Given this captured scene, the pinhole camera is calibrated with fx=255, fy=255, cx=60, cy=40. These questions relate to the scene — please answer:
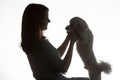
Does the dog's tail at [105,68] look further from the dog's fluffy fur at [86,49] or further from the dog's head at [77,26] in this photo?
the dog's head at [77,26]

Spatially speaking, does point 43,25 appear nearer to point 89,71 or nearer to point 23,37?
point 23,37

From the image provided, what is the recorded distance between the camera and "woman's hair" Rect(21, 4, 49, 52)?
1.02 meters

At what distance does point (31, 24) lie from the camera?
40.5 inches

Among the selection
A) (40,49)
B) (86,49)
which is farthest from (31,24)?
(86,49)

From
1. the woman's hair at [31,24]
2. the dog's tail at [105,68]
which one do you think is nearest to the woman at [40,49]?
the woman's hair at [31,24]

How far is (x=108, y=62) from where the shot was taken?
40.5 inches

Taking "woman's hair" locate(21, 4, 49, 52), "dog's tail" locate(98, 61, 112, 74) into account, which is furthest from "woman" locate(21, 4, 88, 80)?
"dog's tail" locate(98, 61, 112, 74)

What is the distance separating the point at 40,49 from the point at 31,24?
0.36 ft

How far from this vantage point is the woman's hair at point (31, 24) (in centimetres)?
102

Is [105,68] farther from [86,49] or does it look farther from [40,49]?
[40,49]

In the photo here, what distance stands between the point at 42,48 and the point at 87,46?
0.19 meters

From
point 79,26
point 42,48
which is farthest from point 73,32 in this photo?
point 42,48

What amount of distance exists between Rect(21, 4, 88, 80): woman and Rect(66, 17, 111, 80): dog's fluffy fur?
0.04 meters

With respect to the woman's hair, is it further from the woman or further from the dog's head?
the dog's head
